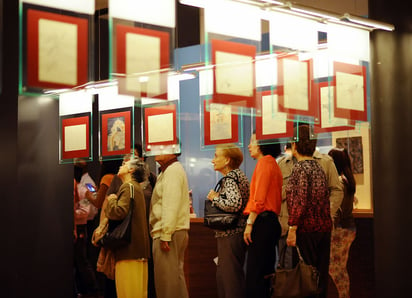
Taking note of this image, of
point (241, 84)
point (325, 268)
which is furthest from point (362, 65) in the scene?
point (325, 268)

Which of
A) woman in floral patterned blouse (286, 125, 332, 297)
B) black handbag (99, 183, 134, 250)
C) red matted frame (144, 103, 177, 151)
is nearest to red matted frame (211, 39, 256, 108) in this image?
red matted frame (144, 103, 177, 151)

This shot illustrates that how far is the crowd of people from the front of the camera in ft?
20.1

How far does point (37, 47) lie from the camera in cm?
352

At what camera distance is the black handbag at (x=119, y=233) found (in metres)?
6.63

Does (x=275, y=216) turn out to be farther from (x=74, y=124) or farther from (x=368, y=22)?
(x=368, y=22)

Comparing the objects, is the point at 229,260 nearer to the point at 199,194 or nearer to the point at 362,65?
the point at 362,65

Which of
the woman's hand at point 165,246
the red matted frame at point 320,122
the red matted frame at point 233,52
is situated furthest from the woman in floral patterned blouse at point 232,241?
the red matted frame at point 233,52

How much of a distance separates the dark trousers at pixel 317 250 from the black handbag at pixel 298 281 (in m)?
0.15

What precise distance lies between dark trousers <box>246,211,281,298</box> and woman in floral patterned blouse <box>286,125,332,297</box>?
1.09 feet

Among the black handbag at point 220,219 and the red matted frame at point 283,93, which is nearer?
the red matted frame at point 283,93

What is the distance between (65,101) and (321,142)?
3094mm

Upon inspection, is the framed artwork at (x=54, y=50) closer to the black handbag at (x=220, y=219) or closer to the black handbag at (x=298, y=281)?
the black handbag at (x=298, y=281)
